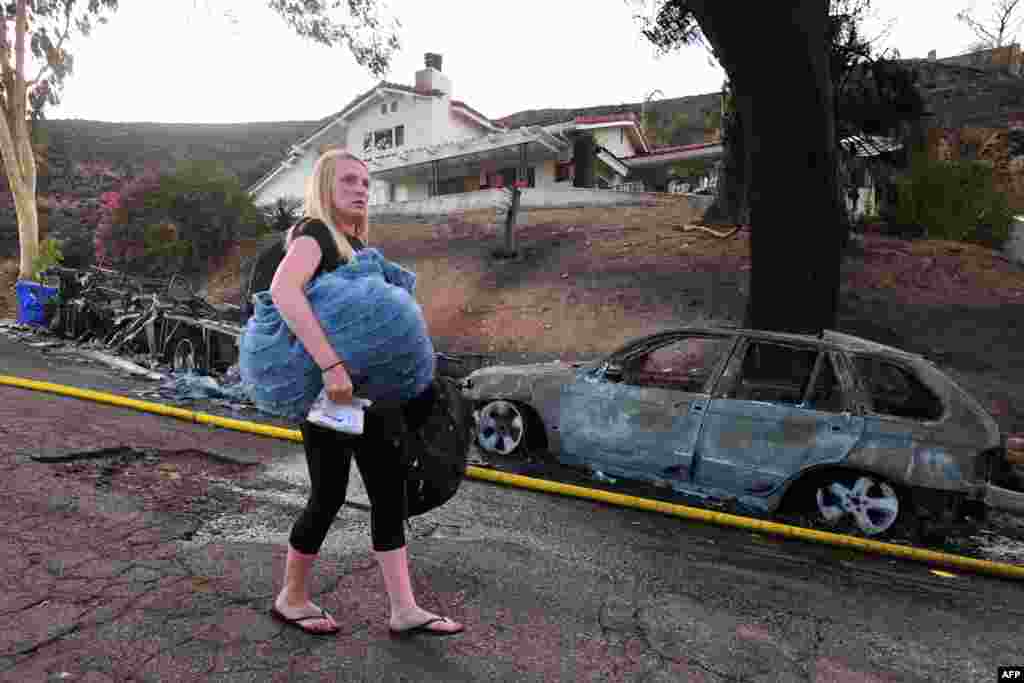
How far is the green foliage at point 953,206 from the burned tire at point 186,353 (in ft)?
63.9

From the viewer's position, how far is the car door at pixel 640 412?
18.0 feet

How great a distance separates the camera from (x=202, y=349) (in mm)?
10477

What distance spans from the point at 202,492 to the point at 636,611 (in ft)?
9.10

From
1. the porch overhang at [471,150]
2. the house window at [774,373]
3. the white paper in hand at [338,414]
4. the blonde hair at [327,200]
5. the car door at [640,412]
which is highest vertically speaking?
the porch overhang at [471,150]

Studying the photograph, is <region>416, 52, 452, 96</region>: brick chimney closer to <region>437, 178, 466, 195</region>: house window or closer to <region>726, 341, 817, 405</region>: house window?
<region>437, 178, 466, 195</region>: house window

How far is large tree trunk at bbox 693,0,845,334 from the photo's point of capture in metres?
6.64

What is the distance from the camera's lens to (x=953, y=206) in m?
20.7

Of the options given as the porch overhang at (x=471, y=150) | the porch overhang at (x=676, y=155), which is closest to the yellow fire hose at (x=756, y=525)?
the porch overhang at (x=471, y=150)

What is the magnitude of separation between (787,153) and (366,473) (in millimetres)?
5904

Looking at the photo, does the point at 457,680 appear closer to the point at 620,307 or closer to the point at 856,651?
the point at 856,651

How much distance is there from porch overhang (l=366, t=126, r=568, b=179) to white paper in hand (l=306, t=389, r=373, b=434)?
28613 millimetres

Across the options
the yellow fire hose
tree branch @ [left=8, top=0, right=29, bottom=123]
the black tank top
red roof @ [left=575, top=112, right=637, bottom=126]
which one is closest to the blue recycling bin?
tree branch @ [left=8, top=0, right=29, bottom=123]

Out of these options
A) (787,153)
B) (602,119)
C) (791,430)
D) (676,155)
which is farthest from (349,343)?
(676,155)

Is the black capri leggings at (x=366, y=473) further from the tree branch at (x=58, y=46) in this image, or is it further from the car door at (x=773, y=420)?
the tree branch at (x=58, y=46)
